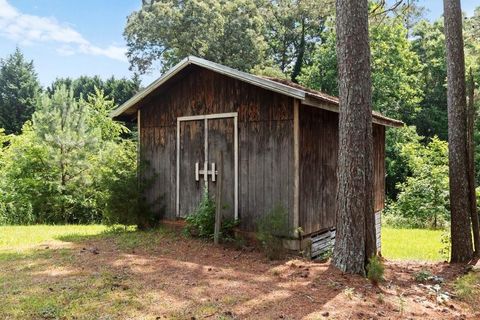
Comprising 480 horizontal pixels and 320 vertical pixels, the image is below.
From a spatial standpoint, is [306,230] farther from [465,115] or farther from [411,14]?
[411,14]

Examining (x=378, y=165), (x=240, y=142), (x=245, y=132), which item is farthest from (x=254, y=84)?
(x=378, y=165)

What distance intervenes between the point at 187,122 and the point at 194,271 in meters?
3.65

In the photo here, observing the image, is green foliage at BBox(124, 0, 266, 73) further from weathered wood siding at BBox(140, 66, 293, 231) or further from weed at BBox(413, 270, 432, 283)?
weed at BBox(413, 270, 432, 283)

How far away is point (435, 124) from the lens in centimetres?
2384

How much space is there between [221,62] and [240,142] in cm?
1735

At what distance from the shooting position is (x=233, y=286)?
4922 mm

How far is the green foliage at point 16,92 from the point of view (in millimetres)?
26109

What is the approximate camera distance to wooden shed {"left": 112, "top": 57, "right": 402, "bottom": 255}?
6.94 metres

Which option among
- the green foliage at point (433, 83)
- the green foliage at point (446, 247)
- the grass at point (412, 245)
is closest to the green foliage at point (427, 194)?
the grass at point (412, 245)

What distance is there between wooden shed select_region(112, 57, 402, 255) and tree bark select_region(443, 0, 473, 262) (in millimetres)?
2097

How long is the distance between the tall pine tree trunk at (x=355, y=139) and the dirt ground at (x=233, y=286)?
18.5 inches

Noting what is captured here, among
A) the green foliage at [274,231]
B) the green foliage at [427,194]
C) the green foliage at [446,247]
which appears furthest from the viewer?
the green foliage at [427,194]

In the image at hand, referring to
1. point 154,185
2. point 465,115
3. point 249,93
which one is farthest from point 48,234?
point 465,115

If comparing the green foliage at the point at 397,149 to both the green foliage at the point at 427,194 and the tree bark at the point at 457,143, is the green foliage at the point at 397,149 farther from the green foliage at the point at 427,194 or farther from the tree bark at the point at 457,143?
the tree bark at the point at 457,143
